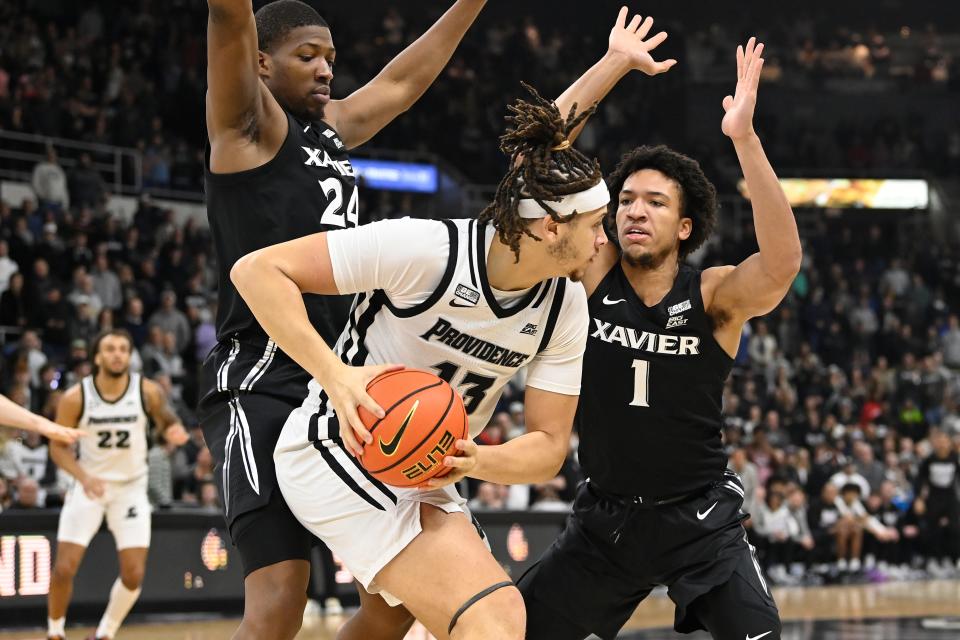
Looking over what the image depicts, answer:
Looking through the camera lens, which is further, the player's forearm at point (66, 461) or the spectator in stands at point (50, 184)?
the spectator in stands at point (50, 184)

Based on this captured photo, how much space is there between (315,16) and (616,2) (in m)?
23.9

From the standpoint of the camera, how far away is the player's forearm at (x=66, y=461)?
8.38m

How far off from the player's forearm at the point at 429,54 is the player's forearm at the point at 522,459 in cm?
176

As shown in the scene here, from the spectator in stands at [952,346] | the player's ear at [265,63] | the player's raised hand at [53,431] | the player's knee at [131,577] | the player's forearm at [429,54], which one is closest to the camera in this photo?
the player's ear at [265,63]

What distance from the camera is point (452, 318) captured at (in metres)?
3.52

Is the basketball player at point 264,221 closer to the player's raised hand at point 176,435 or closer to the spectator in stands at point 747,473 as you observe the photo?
the player's raised hand at point 176,435

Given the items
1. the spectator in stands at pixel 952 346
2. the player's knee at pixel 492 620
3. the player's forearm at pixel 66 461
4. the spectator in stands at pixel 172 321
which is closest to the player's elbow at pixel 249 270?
the player's knee at pixel 492 620

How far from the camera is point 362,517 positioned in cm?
349

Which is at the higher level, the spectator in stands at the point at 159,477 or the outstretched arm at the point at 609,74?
the outstretched arm at the point at 609,74

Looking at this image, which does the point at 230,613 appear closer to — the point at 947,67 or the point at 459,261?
the point at 459,261

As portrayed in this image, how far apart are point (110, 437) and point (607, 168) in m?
17.2

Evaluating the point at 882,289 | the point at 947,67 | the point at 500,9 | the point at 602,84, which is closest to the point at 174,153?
the point at 500,9

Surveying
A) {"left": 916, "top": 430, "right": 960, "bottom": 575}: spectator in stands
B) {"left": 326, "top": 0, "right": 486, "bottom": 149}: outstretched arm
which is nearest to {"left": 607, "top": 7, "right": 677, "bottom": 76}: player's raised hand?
{"left": 326, "top": 0, "right": 486, "bottom": 149}: outstretched arm

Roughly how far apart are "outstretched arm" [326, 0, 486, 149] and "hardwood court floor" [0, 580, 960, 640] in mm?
4679
